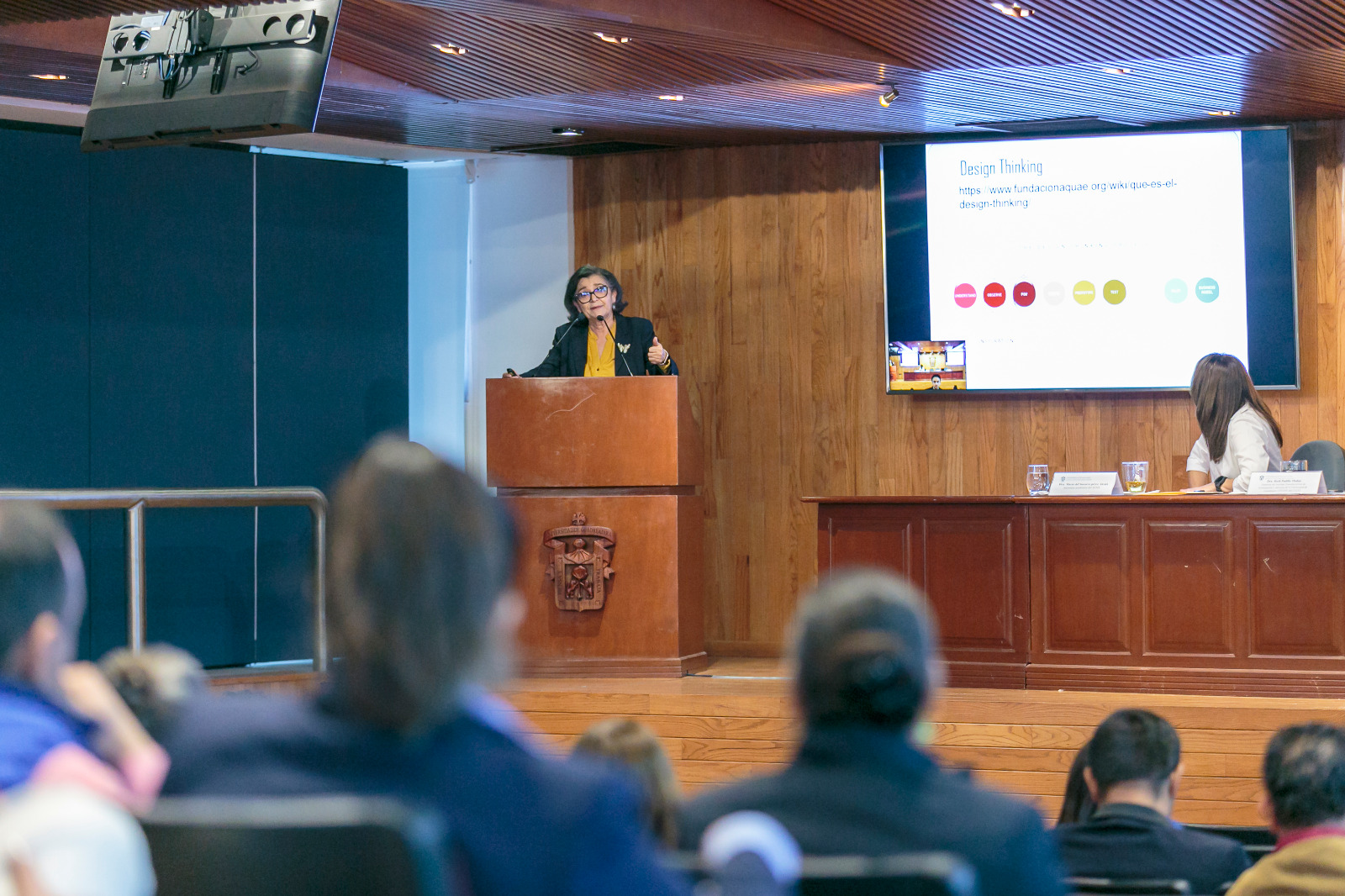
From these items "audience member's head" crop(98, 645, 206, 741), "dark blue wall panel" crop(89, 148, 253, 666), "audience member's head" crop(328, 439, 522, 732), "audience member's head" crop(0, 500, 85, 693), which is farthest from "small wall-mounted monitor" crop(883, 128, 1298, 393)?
"audience member's head" crop(328, 439, 522, 732)

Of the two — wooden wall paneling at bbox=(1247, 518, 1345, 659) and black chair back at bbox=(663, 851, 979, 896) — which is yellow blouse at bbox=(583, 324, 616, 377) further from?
black chair back at bbox=(663, 851, 979, 896)

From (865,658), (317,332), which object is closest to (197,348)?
(317,332)

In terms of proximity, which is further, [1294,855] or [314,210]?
[314,210]

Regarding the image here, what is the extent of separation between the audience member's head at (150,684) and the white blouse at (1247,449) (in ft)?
15.0

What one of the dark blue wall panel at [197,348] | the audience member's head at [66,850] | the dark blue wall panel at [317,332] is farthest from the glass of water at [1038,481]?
the audience member's head at [66,850]

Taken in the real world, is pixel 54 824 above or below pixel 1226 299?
below

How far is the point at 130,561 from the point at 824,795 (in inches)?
142

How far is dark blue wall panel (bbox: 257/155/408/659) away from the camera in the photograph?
293 inches

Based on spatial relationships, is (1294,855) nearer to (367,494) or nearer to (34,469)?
(367,494)

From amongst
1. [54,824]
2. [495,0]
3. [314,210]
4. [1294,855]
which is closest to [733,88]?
[495,0]

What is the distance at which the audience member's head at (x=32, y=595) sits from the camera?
1435 millimetres

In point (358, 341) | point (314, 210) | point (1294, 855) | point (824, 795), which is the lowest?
point (1294, 855)

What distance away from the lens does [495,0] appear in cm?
489

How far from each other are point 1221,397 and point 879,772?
501cm
